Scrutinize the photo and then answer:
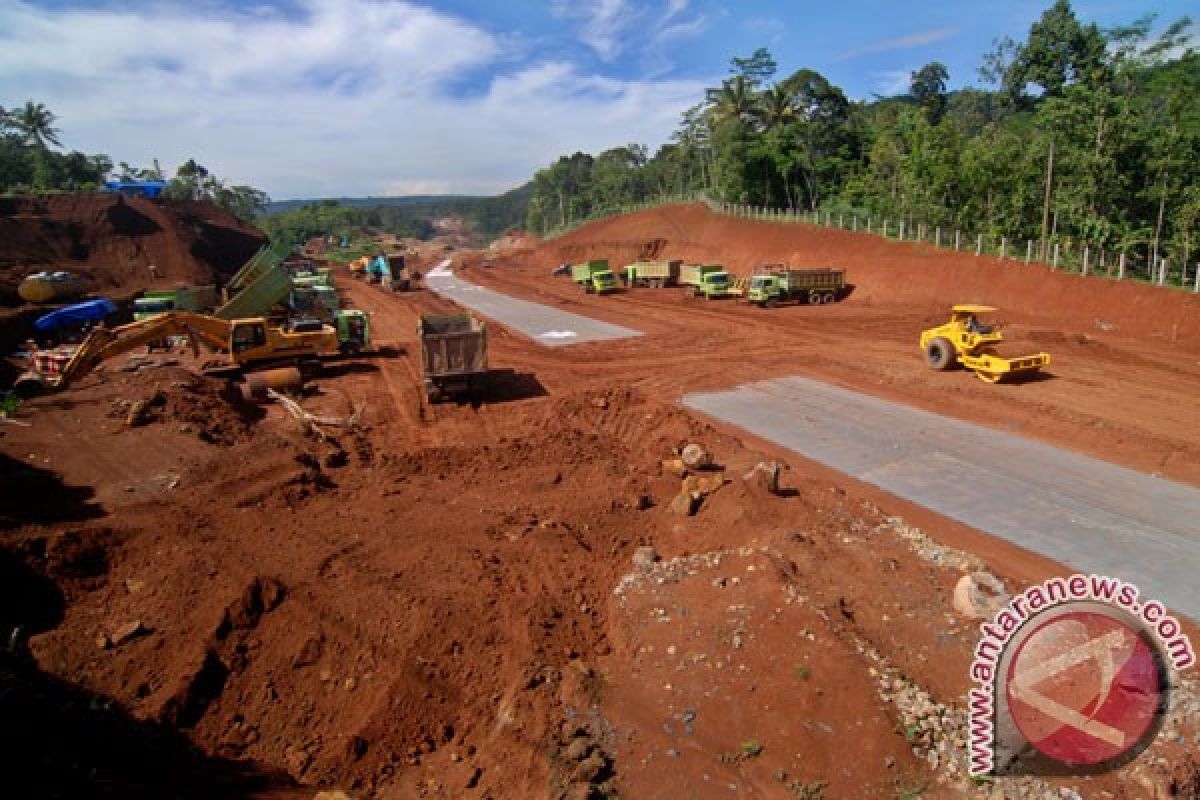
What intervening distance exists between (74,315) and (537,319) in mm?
19273

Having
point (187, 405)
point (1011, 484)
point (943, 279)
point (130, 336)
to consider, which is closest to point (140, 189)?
point (130, 336)

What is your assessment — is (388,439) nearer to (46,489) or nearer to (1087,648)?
(46,489)

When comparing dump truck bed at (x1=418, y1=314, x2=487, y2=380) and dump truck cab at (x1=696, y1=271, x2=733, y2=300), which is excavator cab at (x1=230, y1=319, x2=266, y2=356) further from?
dump truck cab at (x1=696, y1=271, x2=733, y2=300)

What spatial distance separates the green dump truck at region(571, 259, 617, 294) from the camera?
132ft

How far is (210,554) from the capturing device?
9891 mm

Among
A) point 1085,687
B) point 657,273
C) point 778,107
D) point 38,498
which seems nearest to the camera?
point 1085,687

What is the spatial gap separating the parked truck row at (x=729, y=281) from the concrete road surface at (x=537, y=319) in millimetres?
4705

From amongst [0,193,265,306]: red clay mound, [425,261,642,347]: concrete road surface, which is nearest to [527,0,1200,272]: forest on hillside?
[425,261,642,347]: concrete road surface

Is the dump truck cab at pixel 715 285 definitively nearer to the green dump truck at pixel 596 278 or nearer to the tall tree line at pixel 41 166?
the green dump truck at pixel 596 278

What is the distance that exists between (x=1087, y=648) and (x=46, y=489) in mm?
15553

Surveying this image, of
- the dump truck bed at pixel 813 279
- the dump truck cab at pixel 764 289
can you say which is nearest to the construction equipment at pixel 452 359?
the dump truck cab at pixel 764 289

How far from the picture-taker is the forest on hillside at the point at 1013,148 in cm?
2517

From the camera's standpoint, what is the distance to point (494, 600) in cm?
874

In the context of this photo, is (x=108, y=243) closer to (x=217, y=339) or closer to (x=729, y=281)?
(x=217, y=339)
